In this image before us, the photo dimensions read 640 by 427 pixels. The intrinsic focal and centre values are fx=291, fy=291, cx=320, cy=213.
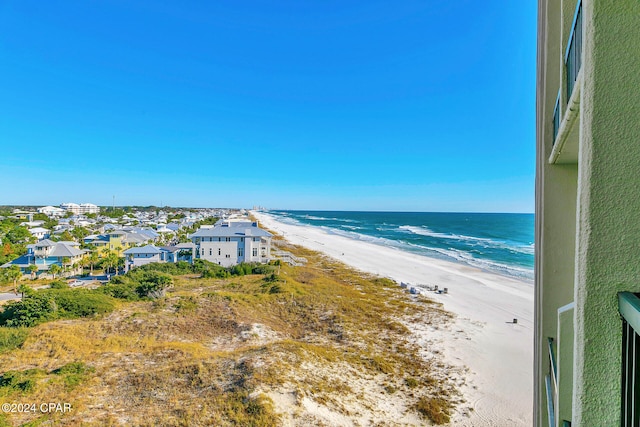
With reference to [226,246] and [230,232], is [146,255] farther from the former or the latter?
[230,232]

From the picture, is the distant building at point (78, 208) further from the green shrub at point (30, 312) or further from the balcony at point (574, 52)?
the balcony at point (574, 52)

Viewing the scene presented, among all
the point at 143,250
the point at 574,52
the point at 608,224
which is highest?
the point at 574,52

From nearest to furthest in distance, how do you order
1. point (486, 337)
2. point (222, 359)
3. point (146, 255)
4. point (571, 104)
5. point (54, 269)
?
point (571, 104), point (222, 359), point (486, 337), point (54, 269), point (146, 255)

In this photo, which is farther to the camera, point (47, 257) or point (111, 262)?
point (47, 257)

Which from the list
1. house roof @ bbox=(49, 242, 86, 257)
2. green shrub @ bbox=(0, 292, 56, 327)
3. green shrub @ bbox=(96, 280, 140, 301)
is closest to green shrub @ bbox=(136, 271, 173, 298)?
green shrub @ bbox=(96, 280, 140, 301)

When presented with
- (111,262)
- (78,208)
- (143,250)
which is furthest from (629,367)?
(78,208)

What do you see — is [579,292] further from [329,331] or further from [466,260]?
[466,260]
